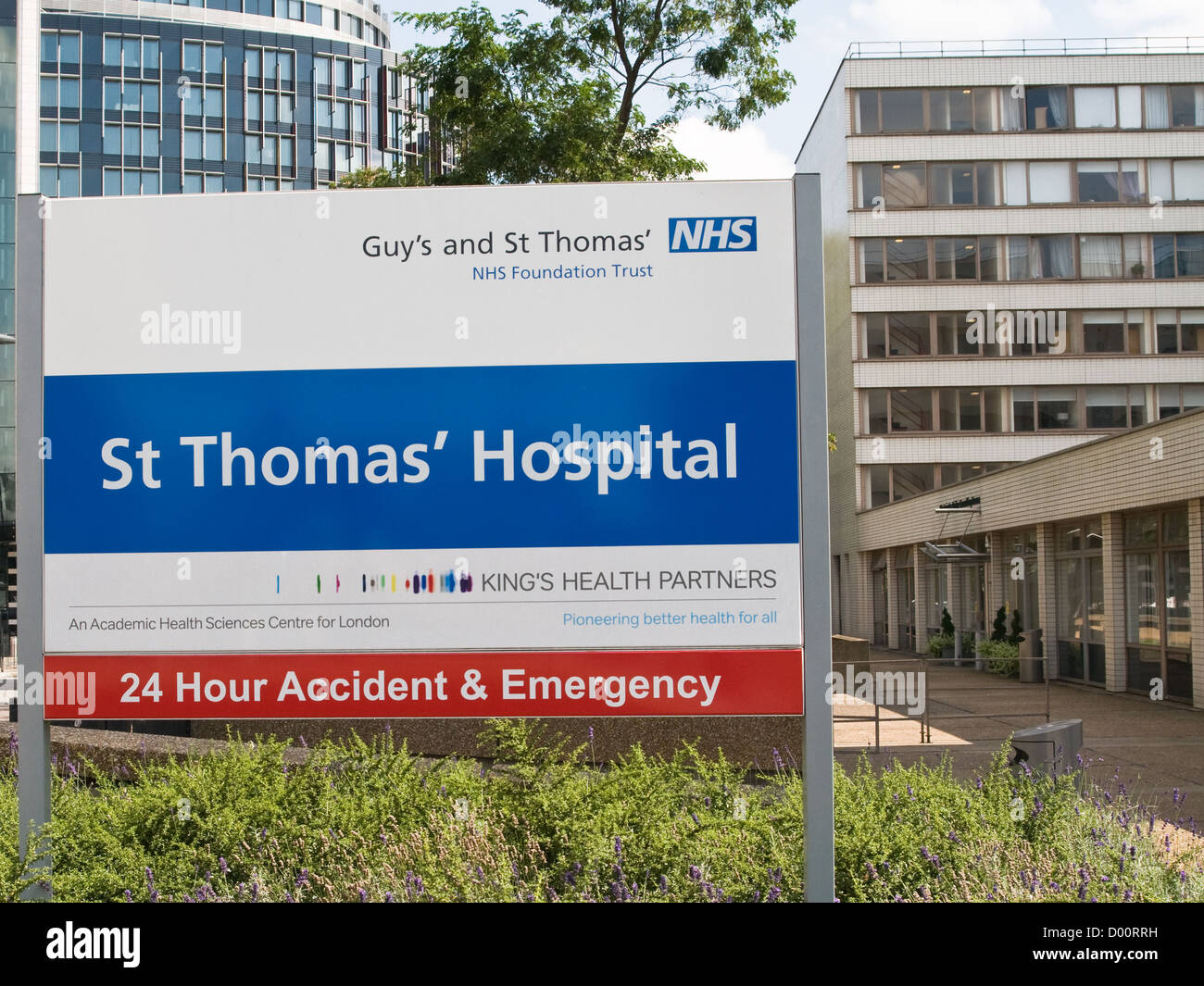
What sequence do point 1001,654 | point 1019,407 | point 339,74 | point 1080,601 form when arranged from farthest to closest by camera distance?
point 339,74, point 1019,407, point 1001,654, point 1080,601

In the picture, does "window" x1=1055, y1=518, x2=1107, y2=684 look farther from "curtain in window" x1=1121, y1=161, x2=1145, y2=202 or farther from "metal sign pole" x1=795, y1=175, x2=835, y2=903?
"curtain in window" x1=1121, y1=161, x2=1145, y2=202

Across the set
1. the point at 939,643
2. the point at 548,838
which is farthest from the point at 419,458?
the point at 939,643

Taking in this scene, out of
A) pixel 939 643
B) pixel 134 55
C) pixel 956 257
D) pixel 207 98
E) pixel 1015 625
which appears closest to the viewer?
pixel 1015 625

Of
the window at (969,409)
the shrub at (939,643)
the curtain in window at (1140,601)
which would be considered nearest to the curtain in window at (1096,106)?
the window at (969,409)

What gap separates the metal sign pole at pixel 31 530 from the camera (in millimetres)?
4336

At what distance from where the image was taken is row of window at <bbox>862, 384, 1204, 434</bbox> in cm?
4566

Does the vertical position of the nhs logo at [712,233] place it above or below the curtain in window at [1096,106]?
below

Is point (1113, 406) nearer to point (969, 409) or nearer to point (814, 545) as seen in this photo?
point (969, 409)

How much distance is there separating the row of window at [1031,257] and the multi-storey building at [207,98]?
3047cm

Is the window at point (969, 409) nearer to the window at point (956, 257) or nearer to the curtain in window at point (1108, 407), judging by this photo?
the curtain in window at point (1108, 407)

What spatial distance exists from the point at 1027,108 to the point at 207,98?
46.3 m

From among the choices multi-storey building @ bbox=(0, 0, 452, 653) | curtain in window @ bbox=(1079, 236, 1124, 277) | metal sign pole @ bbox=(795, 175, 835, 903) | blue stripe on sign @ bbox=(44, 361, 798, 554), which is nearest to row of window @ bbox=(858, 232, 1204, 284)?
curtain in window @ bbox=(1079, 236, 1124, 277)

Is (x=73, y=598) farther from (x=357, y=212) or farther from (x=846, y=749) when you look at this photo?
(x=846, y=749)

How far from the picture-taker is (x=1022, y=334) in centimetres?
4641
